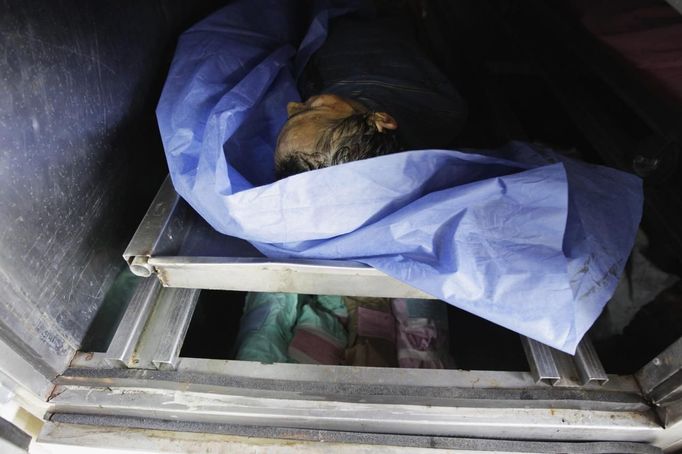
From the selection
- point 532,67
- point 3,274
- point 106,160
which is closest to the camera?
point 3,274

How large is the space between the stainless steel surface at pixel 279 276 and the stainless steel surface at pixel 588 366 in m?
0.31

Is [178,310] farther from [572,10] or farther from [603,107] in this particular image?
[572,10]

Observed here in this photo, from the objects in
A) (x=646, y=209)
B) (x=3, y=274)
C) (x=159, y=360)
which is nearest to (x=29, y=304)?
(x=3, y=274)

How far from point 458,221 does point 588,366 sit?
14.5 inches

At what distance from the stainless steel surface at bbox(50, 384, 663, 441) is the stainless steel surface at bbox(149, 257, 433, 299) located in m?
0.21

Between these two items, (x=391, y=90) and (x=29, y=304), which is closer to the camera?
(x=29, y=304)

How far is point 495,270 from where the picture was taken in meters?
0.69

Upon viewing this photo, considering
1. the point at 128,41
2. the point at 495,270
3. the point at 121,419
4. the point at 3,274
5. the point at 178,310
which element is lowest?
the point at 121,419

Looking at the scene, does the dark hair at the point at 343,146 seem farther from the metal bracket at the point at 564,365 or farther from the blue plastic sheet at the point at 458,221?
the metal bracket at the point at 564,365

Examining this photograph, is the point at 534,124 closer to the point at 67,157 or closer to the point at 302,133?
the point at 302,133

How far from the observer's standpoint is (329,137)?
862 mm

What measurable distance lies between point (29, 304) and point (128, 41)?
637 mm

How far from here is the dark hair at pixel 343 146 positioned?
2.81 ft

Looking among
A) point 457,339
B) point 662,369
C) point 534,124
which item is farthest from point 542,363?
point 534,124
